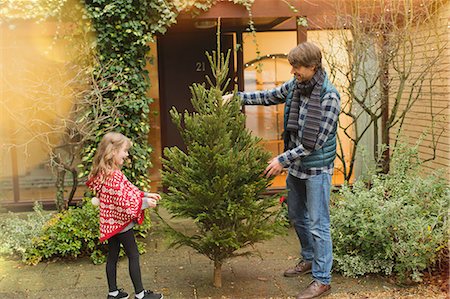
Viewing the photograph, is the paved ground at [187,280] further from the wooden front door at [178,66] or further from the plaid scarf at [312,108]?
the wooden front door at [178,66]

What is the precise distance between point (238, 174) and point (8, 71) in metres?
3.42

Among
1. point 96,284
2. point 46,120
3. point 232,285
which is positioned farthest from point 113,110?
point 232,285

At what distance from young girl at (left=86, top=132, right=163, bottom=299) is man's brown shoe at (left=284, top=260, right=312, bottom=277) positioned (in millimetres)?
1445

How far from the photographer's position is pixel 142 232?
22.1 feet

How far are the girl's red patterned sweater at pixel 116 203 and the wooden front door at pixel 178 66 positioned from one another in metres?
4.27

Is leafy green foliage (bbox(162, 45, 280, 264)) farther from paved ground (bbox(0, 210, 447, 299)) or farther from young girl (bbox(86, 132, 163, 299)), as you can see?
paved ground (bbox(0, 210, 447, 299))

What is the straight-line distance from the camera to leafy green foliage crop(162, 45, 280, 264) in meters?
4.93

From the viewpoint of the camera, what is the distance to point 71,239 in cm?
616

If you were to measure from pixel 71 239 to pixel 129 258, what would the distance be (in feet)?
4.47

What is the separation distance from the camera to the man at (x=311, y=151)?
16.2ft

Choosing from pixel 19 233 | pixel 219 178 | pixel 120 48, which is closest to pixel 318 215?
pixel 219 178

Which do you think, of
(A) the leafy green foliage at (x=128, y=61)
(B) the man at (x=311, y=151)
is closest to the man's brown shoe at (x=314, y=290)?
(B) the man at (x=311, y=151)

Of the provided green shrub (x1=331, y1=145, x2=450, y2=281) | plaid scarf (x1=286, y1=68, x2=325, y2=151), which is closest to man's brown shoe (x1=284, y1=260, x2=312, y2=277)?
green shrub (x1=331, y1=145, x2=450, y2=281)

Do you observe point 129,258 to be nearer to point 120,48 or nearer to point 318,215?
point 318,215
